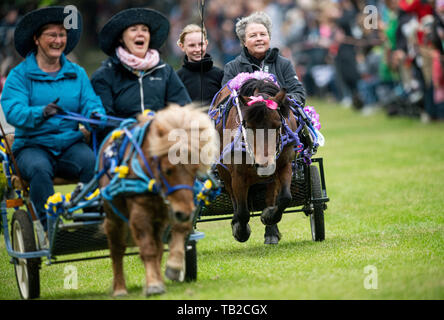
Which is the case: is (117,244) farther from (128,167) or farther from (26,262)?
(26,262)

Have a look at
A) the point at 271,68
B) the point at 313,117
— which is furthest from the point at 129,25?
the point at 313,117

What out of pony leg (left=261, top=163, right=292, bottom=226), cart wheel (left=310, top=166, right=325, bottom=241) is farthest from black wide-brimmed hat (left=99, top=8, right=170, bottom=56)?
cart wheel (left=310, top=166, right=325, bottom=241)

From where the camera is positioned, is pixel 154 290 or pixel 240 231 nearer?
pixel 154 290

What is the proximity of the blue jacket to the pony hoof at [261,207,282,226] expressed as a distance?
232 cm

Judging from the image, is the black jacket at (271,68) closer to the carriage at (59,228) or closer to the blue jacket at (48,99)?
the blue jacket at (48,99)

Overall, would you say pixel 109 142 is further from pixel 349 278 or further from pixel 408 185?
pixel 408 185

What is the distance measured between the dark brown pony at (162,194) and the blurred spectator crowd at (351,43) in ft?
28.8

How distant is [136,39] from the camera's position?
7477 mm

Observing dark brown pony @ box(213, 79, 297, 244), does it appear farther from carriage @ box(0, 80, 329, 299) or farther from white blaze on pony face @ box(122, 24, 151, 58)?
white blaze on pony face @ box(122, 24, 151, 58)

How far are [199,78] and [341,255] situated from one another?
3223 mm

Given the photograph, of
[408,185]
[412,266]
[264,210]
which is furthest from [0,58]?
[412,266]

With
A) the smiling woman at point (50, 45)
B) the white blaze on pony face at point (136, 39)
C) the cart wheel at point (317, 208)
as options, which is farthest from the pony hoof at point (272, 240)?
the smiling woman at point (50, 45)
